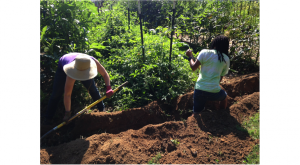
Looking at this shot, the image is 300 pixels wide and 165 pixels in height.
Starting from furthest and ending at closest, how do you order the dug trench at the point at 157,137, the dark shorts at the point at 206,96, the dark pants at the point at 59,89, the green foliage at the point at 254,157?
1. the dark pants at the point at 59,89
2. the dark shorts at the point at 206,96
3. the dug trench at the point at 157,137
4. the green foliage at the point at 254,157

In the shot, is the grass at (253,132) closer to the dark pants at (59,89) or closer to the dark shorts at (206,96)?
the dark shorts at (206,96)

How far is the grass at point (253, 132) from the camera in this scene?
218 centimetres

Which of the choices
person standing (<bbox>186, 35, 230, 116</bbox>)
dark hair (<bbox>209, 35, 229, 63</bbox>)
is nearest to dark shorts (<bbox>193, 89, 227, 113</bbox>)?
person standing (<bbox>186, 35, 230, 116</bbox>)

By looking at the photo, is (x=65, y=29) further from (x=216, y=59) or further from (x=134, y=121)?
(x=216, y=59)

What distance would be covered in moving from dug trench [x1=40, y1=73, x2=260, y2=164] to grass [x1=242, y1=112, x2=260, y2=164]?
60 millimetres

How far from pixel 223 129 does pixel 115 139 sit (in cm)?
149

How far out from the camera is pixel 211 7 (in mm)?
5488

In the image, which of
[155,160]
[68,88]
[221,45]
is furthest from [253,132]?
[68,88]

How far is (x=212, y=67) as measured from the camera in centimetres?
260

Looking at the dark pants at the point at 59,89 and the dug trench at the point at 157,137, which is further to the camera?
the dark pants at the point at 59,89

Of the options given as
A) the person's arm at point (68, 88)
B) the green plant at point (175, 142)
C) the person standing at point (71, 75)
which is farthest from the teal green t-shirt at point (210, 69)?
the person's arm at point (68, 88)

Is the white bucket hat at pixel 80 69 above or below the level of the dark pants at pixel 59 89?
above

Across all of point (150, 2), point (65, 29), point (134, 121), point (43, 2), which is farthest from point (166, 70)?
point (150, 2)

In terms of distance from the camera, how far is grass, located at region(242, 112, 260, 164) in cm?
218
